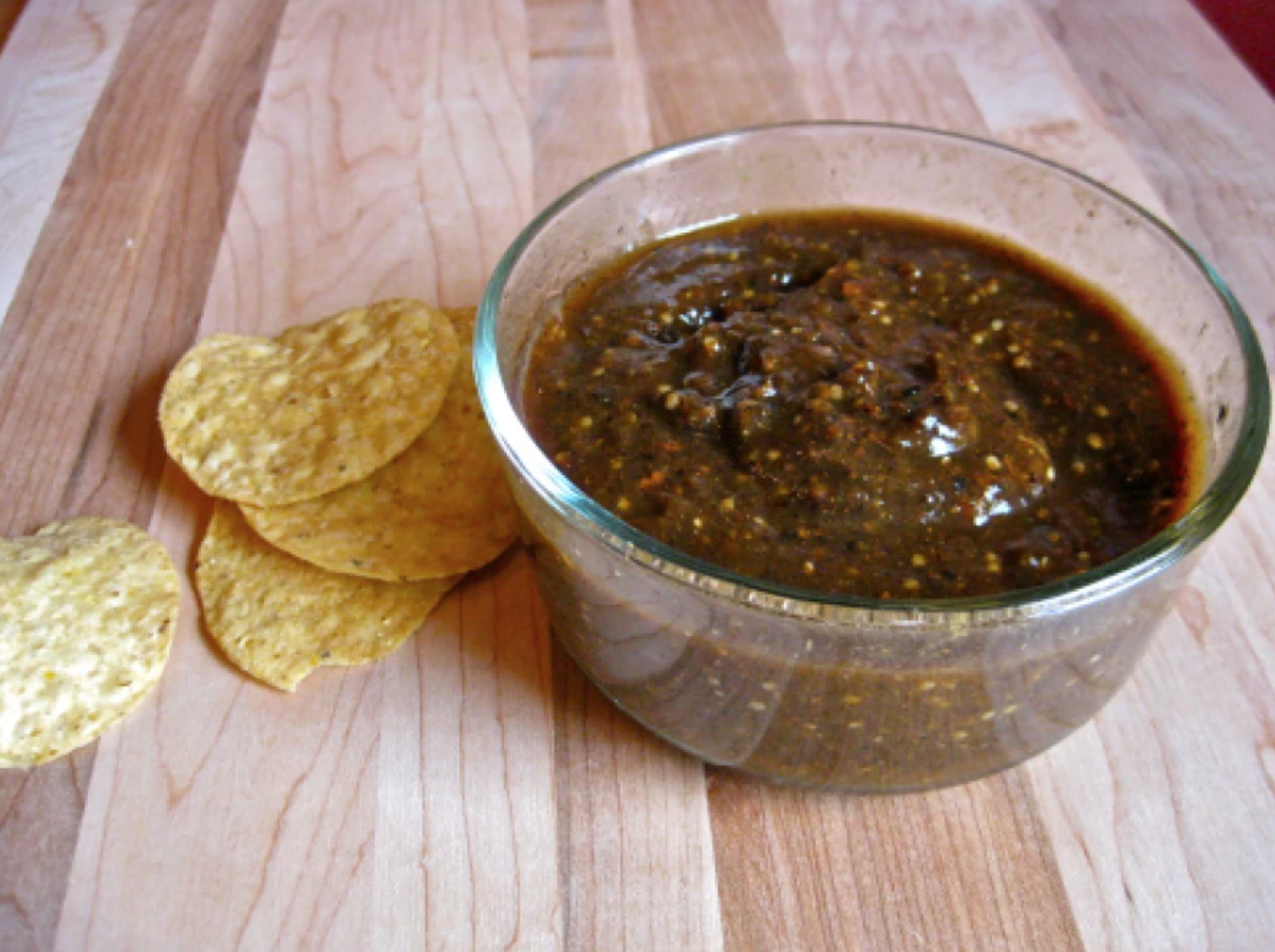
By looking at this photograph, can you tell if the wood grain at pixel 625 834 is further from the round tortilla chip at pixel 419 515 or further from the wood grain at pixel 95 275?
the wood grain at pixel 95 275

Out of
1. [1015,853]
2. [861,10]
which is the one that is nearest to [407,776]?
[1015,853]

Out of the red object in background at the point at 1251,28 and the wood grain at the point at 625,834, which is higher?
the wood grain at the point at 625,834

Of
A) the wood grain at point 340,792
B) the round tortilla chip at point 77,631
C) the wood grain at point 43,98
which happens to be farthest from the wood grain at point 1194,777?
the wood grain at point 43,98

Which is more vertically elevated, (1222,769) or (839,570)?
(839,570)

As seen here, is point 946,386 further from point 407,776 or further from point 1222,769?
point 407,776

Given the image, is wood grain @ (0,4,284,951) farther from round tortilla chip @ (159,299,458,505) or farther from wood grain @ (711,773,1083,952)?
wood grain @ (711,773,1083,952)
